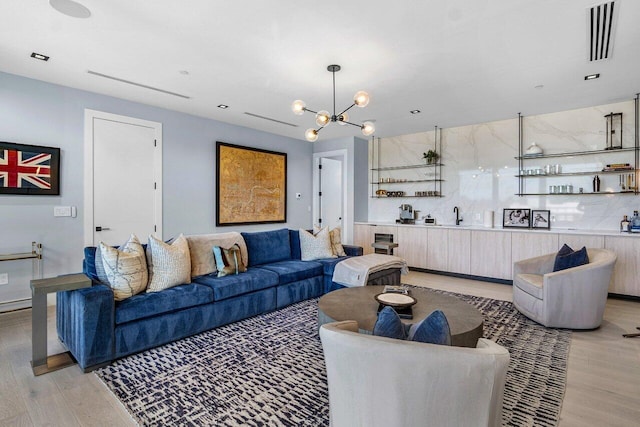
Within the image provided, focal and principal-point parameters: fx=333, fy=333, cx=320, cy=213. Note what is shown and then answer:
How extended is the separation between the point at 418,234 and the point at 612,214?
283 centimetres

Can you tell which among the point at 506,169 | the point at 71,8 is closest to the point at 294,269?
the point at 71,8

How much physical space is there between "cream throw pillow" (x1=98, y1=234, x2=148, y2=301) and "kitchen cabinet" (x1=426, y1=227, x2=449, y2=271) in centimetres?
475

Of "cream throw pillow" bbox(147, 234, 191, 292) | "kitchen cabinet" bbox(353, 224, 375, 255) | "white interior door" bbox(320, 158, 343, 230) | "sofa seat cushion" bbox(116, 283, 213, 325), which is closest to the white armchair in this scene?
"sofa seat cushion" bbox(116, 283, 213, 325)

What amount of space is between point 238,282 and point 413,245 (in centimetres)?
383

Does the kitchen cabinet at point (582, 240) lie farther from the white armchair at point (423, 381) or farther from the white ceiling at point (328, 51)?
the white armchair at point (423, 381)

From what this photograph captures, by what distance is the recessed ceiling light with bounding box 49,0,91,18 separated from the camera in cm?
246

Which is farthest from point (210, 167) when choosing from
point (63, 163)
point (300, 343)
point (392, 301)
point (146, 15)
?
point (392, 301)

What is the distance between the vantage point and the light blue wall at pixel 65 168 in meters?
3.81

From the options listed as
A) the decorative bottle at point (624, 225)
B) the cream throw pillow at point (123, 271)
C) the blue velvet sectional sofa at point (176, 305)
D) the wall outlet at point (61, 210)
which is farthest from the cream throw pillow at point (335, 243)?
the decorative bottle at point (624, 225)

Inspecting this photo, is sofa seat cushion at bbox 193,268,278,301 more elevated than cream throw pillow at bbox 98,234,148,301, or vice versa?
cream throw pillow at bbox 98,234,148,301

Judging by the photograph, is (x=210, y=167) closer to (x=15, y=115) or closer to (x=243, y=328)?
(x=15, y=115)

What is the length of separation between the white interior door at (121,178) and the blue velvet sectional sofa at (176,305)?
1.64 m

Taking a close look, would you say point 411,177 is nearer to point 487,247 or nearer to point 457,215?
point 457,215

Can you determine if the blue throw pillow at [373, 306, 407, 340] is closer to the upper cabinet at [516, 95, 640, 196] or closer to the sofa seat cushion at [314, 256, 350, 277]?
the sofa seat cushion at [314, 256, 350, 277]
